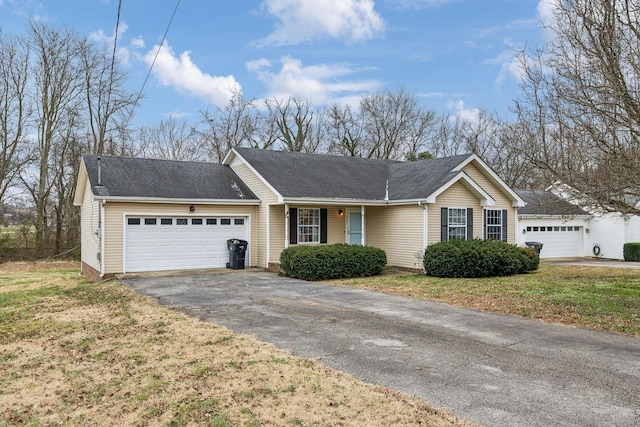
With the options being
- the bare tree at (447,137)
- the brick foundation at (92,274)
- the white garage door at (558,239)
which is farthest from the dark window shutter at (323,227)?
the bare tree at (447,137)

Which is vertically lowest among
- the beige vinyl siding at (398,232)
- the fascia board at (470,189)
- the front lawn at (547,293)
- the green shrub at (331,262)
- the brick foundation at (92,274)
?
the front lawn at (547,293)

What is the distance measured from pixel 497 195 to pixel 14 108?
25.4 metres

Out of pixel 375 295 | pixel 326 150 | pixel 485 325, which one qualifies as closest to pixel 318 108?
pixel 326 150

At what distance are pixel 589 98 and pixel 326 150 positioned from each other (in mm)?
30011

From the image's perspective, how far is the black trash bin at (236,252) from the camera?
1734 cm

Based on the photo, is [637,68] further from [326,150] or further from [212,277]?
[326,150]

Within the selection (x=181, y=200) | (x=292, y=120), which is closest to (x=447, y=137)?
(x=292, y=120)

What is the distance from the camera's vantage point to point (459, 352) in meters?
6.59

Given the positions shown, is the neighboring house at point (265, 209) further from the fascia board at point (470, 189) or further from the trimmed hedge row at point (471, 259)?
the trimmed hedge row at point (471, 259)

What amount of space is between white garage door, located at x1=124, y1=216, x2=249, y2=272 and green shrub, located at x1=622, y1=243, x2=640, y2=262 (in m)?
18.8

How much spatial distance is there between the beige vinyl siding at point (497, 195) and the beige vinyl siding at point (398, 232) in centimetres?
260

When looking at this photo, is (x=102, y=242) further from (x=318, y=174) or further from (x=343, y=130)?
(x=343, y=130)

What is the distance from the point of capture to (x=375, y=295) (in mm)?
12016

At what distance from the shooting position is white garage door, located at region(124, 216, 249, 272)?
1599cm
